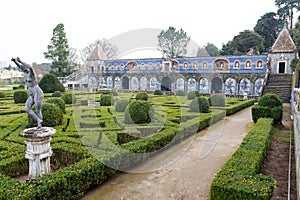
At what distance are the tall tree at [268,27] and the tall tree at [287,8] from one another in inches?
43.6

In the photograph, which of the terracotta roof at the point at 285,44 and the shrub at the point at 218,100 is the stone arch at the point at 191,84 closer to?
the terracotta roof at the point at 285,44

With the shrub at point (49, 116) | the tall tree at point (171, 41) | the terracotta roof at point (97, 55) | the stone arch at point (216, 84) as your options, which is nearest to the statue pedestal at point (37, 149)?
the shrub at point (49, 116)

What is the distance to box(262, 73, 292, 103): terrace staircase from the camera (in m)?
22.2

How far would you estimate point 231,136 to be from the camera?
9.72 metres

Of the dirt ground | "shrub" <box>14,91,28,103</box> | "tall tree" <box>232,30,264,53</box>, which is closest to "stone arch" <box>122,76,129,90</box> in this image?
"tall tree" <box>232,30,264,53</box>

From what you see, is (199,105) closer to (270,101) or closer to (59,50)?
(270,101)

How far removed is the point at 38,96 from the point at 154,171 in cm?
325

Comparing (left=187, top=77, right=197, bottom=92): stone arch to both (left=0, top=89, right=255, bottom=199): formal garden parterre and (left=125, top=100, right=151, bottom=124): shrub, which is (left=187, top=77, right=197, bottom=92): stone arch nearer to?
(left=0, top=89, right=255, bottom=199): formal garden parterre

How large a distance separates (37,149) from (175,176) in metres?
3.14

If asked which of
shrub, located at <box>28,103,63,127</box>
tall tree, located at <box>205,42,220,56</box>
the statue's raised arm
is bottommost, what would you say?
shrub, located at <box>28,103,63,127</box>

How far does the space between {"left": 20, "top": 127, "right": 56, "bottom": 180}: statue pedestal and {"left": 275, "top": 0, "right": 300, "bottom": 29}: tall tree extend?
162 ft

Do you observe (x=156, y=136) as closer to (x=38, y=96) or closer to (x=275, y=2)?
(x=38, y=96)

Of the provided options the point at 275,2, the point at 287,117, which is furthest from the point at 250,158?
the point at 275,2

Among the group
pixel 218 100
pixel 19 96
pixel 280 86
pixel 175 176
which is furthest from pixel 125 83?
pixel 175 176
